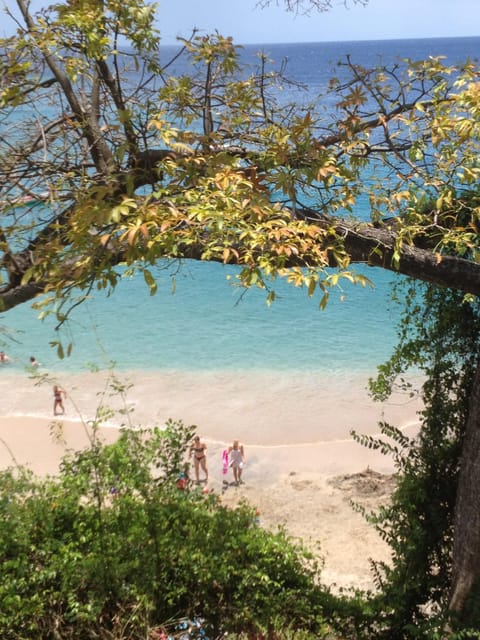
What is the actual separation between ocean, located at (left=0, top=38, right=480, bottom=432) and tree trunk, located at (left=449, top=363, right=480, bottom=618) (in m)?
10.6

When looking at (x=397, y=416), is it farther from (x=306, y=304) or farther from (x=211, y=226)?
(x=211, y=226)

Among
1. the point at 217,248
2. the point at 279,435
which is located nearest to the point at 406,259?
the point at 217,248

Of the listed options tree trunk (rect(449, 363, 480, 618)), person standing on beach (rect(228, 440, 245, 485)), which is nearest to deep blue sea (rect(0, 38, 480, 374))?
person standing on beach (rect(228, 440, 245, 485))

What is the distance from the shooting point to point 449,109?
362 cm

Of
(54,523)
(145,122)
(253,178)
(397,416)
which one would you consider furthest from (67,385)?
(253,178)

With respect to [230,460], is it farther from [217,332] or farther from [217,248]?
[217,248]

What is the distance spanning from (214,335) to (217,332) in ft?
0.76

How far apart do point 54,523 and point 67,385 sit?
10962mm

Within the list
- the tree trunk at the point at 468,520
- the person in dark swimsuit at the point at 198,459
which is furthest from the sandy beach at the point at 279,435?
the tree trunk at the point at 468,520

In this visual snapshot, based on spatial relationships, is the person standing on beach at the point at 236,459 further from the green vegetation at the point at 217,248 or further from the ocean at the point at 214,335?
the green vegetation at the point at 217,248

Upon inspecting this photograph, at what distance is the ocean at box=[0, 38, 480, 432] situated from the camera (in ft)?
52.8

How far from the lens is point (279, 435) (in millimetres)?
12852

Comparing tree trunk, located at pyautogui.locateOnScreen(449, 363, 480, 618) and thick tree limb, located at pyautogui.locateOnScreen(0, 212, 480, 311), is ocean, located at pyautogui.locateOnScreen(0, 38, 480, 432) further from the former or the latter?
thick tree limb, located at pyautogui.locateOnScreen(0, 212, 480, 311)

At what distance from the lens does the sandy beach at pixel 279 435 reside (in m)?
9.34
